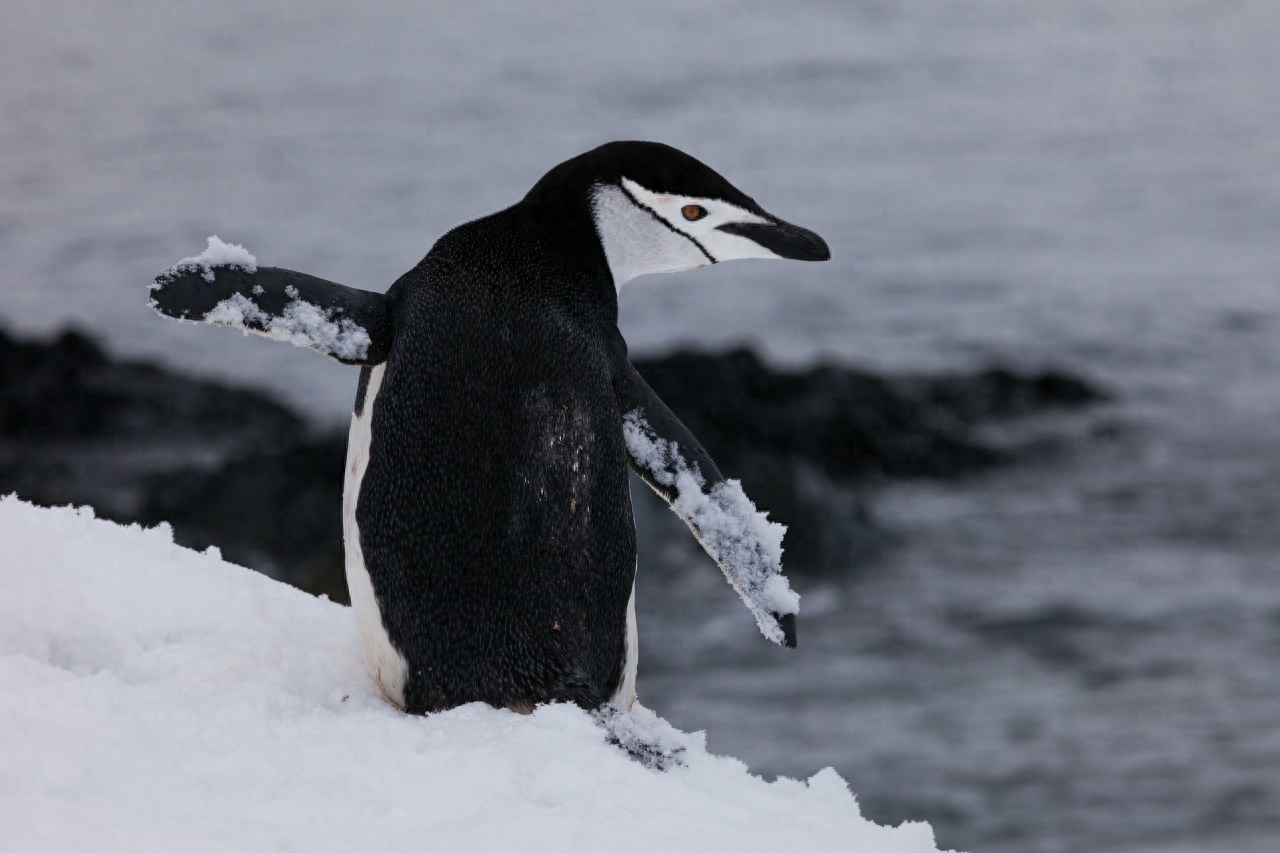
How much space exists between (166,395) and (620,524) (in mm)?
7723

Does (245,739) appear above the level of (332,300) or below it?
below

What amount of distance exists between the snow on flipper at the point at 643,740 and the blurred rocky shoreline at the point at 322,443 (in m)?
4.41

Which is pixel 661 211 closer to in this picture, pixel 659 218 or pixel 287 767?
pixel 659 218

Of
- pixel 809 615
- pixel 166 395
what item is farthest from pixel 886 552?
pixel 166 395

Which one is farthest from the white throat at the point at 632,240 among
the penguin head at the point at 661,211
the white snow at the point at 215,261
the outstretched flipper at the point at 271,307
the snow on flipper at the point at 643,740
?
the snow on flipper at the point at 643,740

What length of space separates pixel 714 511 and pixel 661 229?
48 cm

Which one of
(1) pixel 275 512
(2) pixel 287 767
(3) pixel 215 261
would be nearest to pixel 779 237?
(3) pixel 215 261

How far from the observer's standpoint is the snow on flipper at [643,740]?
2020 mm

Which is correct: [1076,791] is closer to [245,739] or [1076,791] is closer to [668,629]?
[668,629]

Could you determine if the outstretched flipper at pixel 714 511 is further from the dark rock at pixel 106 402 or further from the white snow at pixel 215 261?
the dark rock at pixel 106 402

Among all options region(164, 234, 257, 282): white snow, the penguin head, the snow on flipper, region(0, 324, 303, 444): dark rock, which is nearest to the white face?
the penguin head

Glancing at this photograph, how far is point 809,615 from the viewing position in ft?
24.2

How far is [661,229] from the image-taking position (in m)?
2.54

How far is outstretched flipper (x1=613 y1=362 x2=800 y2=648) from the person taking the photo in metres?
2.45
